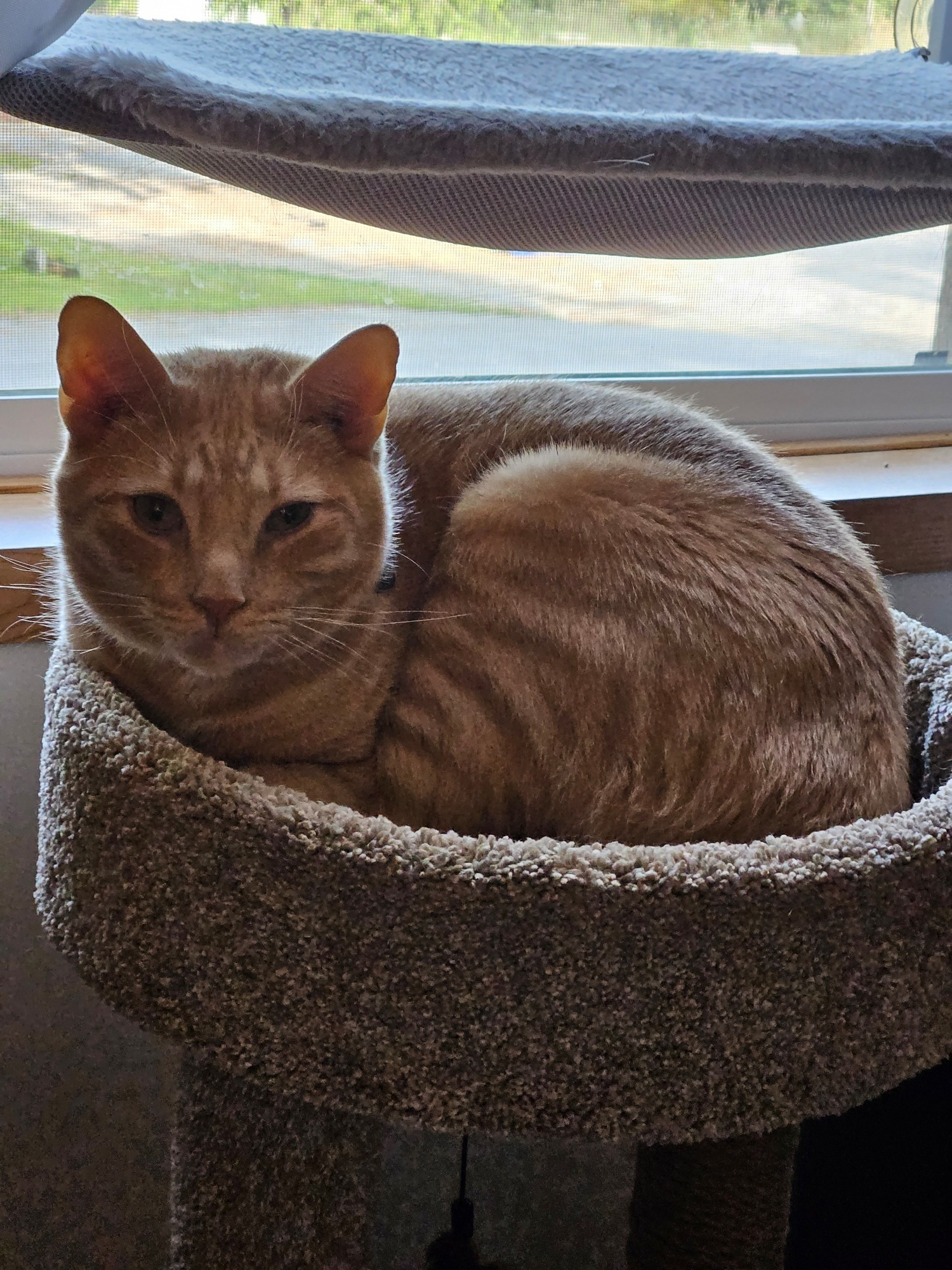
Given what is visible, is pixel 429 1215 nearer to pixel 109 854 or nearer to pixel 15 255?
pixel 109 854

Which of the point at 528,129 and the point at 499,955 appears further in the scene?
the point at 528,129

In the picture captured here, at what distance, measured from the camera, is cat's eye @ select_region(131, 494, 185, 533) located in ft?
3.18

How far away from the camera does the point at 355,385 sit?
1024mm

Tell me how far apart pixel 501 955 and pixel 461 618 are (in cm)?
38

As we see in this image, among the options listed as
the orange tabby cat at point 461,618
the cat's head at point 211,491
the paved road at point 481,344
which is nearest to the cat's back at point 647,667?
the orange tabby cat at point 461,618

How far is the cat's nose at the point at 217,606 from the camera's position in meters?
0.92

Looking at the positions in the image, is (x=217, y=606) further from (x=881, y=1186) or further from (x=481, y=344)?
(x=481, y=344)

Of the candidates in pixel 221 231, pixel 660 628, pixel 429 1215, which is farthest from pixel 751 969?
pixel 221 231

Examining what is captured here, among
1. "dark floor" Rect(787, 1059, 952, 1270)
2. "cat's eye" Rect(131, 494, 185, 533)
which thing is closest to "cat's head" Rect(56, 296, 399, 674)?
"cat's eye" Rect(131, 494, 185, 533)

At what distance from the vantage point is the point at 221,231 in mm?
1726

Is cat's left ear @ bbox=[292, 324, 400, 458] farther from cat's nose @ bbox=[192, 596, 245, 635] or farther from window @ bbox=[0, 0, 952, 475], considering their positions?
window @ bbox=[0, 0, 952, 475]

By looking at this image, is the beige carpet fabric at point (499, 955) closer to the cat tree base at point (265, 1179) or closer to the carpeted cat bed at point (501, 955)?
the carpeted cat bed at point (501, 955)

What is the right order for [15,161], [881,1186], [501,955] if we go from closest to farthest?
[501,955] < [881,1186] < [15,161]

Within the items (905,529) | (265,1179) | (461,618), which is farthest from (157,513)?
(905,529)
